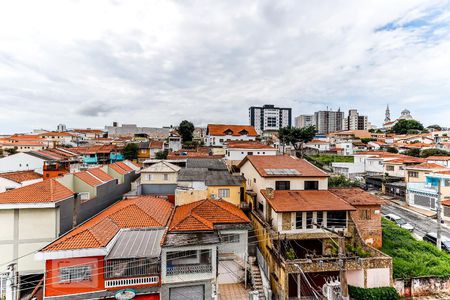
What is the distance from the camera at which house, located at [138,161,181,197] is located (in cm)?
2692

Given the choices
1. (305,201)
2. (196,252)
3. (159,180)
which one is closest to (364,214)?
(305,201)

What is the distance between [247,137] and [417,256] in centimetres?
4019

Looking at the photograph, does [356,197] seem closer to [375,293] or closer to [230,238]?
[375,293]

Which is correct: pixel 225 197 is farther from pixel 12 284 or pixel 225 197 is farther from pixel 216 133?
pixel 216 133

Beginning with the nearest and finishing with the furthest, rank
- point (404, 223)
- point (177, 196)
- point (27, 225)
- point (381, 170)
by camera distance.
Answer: point (27, 225) < point (177, 196) < point (404, 223) < point (381, 170)

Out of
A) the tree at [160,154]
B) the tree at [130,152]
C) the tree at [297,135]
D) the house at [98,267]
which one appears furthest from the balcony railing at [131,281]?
the tree at [297,135]

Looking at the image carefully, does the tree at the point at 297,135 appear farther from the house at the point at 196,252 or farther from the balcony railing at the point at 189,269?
the balcony railing at the point at 189,269

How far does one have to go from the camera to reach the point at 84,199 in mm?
21188

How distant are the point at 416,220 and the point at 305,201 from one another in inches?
801

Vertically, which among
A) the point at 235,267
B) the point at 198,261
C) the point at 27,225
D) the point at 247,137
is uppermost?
the point at 247,137

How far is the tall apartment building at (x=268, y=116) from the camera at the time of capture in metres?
140

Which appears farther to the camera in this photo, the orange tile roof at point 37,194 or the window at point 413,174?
the window at point 413,174

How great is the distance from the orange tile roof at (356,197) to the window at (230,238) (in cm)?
1014

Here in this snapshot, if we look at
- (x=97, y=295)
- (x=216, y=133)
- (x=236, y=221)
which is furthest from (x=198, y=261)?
(x=216, y=133)
